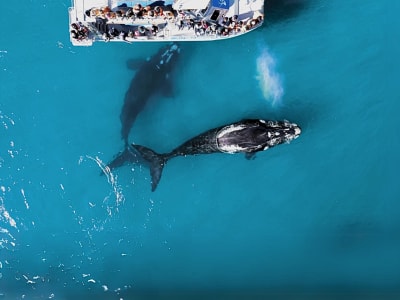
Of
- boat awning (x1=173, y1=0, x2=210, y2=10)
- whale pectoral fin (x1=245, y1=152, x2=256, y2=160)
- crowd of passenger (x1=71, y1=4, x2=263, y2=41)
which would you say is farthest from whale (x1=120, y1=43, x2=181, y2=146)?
whale pectoral fin (x1=245, y1=152, x2=256, y2=160)

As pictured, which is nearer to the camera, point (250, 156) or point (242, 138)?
point (242, 138)

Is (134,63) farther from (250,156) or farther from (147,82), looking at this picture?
(250,156)

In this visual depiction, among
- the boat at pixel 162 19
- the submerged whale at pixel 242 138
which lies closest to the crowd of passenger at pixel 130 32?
the boat at pixel 162 19

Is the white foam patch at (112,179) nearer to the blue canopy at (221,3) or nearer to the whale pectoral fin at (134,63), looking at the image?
the whale pectoral fin at (134,63)

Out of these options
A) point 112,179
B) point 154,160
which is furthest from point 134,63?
point 112,179

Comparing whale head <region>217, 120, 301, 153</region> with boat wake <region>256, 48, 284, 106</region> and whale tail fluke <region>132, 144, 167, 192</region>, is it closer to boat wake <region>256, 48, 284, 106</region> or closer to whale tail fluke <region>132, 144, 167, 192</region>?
boat wake <region>256, 48, 284, 106</region>

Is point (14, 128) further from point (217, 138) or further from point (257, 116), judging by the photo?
point (257, 116)
